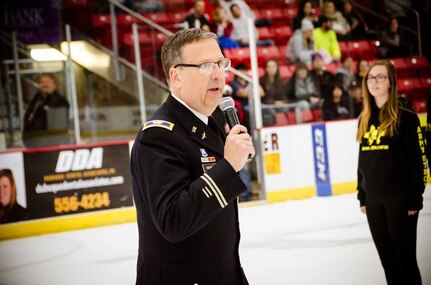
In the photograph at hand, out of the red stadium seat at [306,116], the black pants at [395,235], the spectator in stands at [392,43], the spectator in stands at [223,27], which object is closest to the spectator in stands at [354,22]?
the spectator in stands at [392,43]

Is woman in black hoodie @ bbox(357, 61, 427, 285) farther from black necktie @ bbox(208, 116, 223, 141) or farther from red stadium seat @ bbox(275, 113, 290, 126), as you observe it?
red stadium seat @ bbox(275, 113, 290, 126)

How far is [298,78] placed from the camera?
27.8 feet

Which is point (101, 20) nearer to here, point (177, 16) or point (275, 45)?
point (177, 16)

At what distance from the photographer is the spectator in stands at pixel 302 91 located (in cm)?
827

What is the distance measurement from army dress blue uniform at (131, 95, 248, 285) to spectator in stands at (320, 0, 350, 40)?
8704 mm

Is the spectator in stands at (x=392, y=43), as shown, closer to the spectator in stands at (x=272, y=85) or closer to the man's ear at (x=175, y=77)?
the spectator in stands at (x=272, y=85)

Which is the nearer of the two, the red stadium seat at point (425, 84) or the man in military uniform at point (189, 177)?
the man in military uniform at point (189, 177)

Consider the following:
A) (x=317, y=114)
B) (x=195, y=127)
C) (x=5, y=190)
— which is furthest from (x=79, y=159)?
(x=195, y=127)

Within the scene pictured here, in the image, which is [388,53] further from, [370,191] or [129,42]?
[370,191]

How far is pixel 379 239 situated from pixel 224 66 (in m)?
1.70

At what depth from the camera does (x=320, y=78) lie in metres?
8.52

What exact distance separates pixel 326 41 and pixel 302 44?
1.38 feet

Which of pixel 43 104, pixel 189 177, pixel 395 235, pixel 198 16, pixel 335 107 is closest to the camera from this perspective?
pixel 189 177

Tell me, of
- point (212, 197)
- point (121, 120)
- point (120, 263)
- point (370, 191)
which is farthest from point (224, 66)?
point (121, 120)
